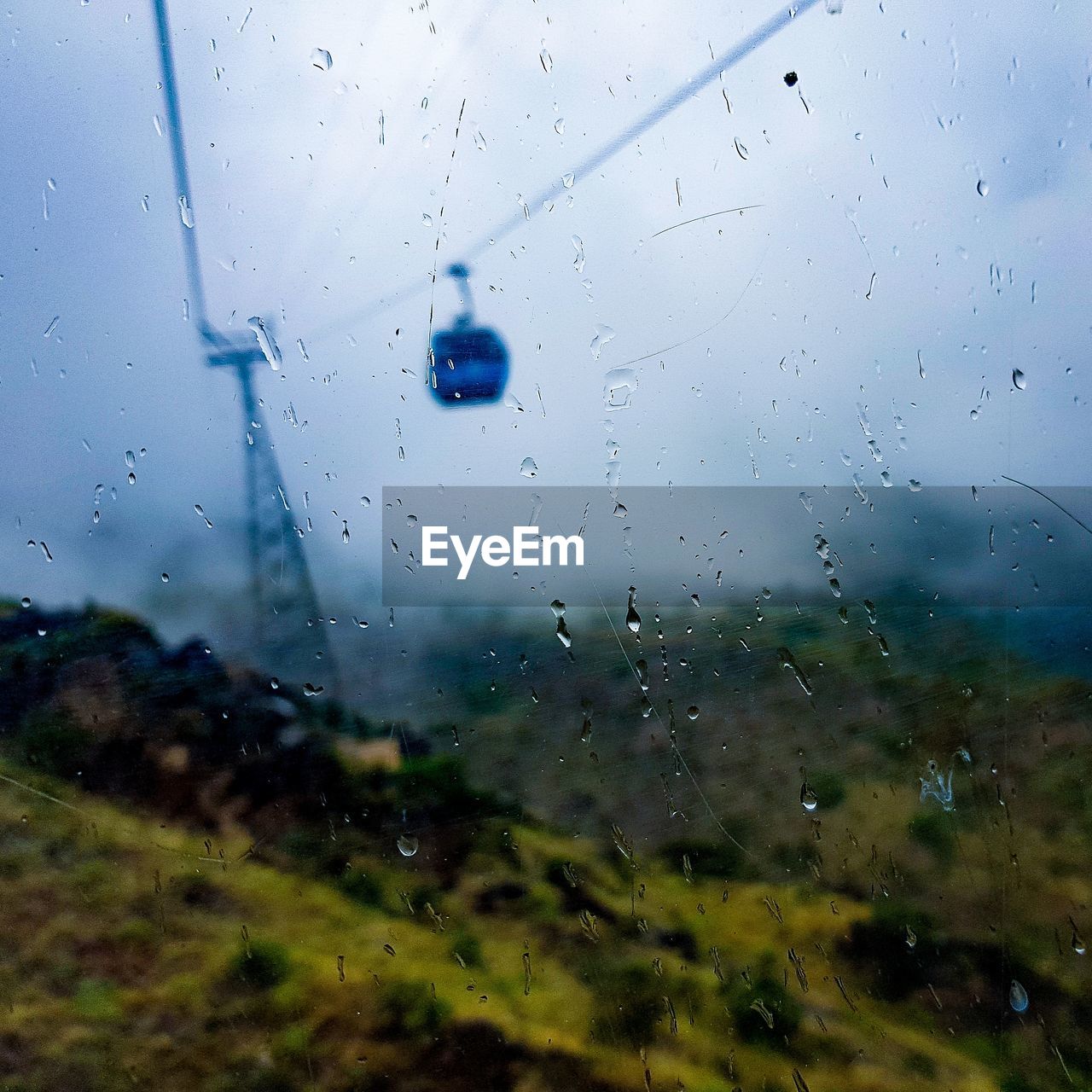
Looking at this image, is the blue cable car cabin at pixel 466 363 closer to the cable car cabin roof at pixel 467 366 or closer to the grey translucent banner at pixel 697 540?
the cable car cabin roof at pixel 467 366

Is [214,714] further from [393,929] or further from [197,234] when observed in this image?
[197,234]

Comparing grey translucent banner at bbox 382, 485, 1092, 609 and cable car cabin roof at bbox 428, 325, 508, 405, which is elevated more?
cable car cabin roof at bbox 428, 325, 508, 405

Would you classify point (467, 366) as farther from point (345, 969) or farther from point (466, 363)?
point (345, 969)

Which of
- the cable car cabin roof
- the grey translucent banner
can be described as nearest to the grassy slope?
the grey translucent banner

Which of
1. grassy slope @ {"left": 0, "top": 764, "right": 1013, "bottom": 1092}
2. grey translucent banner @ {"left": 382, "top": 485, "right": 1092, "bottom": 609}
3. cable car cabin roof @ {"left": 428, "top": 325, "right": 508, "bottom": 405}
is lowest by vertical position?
grassy slope @ {"left": 0, "top": 764, "right": 1013, "bottom": 1092}

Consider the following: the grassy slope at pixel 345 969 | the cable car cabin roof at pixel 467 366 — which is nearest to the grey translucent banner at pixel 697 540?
the cable car cabin roof at pixel 467 366

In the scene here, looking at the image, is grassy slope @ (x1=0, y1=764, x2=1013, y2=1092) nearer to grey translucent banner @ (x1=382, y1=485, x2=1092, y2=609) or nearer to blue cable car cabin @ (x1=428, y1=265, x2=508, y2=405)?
grey translucent banner @ (x1=382, y1=485, x2=1092, y2=609)

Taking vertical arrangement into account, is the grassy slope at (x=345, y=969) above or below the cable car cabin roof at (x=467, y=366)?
below

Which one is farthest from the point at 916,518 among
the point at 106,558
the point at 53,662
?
the point at 53,662
